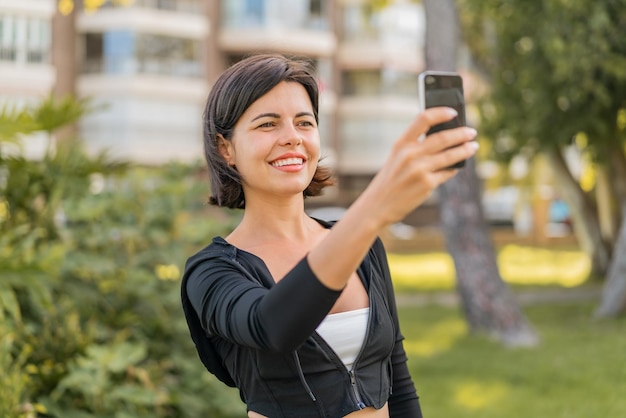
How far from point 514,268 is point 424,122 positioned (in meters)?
22.4

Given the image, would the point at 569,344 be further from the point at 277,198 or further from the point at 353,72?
the point at 353,72

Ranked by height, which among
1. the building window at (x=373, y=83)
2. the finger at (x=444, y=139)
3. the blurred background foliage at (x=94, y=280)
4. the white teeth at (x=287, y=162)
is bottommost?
the building window at (x=373, y=83)

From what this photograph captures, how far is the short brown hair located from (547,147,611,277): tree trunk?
1594 cm

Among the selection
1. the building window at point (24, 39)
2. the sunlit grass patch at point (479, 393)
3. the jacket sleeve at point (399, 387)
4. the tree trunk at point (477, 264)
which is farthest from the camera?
the building window at point (24, 39)

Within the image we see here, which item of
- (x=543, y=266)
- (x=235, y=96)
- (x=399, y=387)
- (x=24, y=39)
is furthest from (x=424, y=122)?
(x=24, y=39)

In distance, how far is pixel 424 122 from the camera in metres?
1.51

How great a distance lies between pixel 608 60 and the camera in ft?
42.6

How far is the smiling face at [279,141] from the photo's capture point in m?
2.08

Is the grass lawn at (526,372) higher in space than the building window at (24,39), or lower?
lower

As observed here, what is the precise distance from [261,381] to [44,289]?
296cm

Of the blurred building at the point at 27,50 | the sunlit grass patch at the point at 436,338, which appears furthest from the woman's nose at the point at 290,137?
the blurred building at the point at 27,50

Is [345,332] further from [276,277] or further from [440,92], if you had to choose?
[440,92]

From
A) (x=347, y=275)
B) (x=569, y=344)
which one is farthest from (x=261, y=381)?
(x=569, y=344)

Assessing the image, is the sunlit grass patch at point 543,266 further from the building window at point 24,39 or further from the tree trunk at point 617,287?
the building window at point 24,39
